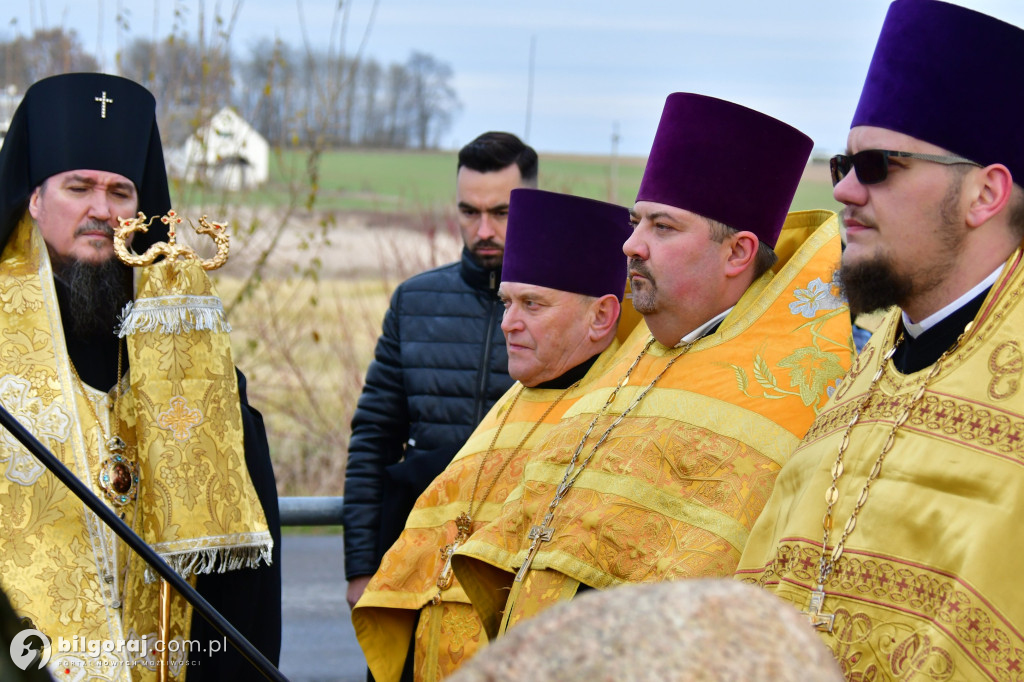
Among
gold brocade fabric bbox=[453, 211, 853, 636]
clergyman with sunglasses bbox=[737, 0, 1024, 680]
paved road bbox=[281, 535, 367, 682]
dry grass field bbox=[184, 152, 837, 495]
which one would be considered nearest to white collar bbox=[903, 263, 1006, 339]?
clergyman with sunglasses bbox=[737, 0, 1024, 680]

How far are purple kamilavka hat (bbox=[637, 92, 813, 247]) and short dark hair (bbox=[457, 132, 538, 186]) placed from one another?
1.24 m

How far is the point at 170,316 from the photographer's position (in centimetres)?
344

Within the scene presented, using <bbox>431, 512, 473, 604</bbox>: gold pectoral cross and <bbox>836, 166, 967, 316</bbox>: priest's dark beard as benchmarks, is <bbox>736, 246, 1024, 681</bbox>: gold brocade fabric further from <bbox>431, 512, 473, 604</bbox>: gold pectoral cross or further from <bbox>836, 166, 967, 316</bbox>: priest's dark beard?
<bbox>431, 512, 473, 604</bbox>: gold pectoral cross

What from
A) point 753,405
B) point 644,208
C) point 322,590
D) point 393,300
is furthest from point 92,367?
point 322,590

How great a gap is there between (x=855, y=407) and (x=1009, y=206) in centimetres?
51

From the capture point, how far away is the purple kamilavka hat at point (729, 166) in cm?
307

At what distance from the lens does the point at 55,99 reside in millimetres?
3746

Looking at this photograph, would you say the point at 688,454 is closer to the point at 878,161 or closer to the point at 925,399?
the point at 925,399

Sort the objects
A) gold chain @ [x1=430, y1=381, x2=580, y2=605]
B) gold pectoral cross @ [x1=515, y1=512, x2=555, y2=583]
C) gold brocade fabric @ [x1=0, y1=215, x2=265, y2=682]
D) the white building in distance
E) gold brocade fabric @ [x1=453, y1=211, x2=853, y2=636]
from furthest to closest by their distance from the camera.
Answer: the white building in distance
gold chain @ [x1=430, y1=381, x2=580, y2=605]
gold brocade fabric @ [x1=0, y1=215, x2=265, y2=682]
gold pectoral cross @ [x1=515, y1=512, x2=555, y2=583]
gold brocade fabric @ [x1=453, y1=211, x2=853, y2=636]

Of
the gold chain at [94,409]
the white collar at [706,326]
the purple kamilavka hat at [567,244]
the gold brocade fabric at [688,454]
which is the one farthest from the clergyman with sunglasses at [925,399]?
the gold chain at [94,409]

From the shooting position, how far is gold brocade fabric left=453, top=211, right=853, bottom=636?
2.72 m

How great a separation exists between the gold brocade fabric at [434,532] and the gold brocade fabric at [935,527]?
118 cm

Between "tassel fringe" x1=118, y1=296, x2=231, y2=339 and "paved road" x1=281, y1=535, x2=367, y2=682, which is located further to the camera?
"paved road" x1=281, y1=535, x2=367, y2=682

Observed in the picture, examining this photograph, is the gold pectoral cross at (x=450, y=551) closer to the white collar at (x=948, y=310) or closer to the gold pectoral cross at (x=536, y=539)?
the gold pectoral cross at (x=536, y=539)
